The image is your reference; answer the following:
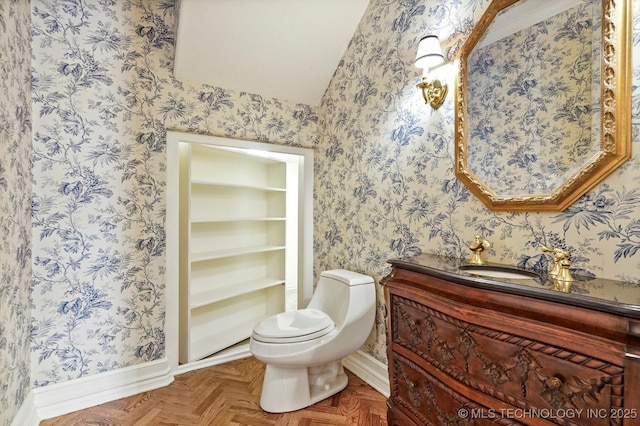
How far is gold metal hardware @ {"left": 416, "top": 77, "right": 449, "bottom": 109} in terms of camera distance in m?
1.58

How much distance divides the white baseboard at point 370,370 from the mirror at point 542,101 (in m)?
1.29

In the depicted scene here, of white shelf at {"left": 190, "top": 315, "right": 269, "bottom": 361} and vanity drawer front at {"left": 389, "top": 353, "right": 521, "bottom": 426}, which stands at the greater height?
vanity drawer front at {"left": 389, "top": 353, "right": 521, "bottom": 426}

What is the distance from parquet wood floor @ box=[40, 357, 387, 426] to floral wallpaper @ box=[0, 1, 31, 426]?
1.48 ft

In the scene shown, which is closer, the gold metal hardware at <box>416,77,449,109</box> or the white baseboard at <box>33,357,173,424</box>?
the gold metal hardware at <box>416,77,449,109</box>

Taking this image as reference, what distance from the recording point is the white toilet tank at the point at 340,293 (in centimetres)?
194

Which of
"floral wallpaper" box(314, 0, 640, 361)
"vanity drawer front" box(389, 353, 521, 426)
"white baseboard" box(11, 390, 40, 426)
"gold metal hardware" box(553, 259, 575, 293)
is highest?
"floral wallpaper" box(314, 0, 640, 361)

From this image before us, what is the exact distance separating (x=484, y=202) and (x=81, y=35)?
249 centimetres

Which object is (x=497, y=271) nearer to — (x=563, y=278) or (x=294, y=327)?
(x=563, y=278)

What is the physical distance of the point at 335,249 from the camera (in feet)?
8.09

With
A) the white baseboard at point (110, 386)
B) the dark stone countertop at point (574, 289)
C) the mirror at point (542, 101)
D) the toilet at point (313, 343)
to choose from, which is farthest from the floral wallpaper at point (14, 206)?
the mirror at point (542, 101)

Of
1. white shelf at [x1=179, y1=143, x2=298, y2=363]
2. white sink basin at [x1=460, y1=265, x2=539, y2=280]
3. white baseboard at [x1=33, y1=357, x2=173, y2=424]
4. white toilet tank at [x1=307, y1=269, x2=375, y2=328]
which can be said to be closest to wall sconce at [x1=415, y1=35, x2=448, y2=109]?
white sink basin at [x1=460, y1=265, x2=539, y2=280]

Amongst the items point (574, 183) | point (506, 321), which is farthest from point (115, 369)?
point (574, 183)

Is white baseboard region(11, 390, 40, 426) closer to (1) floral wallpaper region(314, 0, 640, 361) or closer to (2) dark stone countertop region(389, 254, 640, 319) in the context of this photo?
(1) floral wallpaper region(314, 0, 640, 361)

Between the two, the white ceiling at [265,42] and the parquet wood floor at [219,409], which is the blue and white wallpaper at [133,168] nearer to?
the white ceiling at [265,42]
